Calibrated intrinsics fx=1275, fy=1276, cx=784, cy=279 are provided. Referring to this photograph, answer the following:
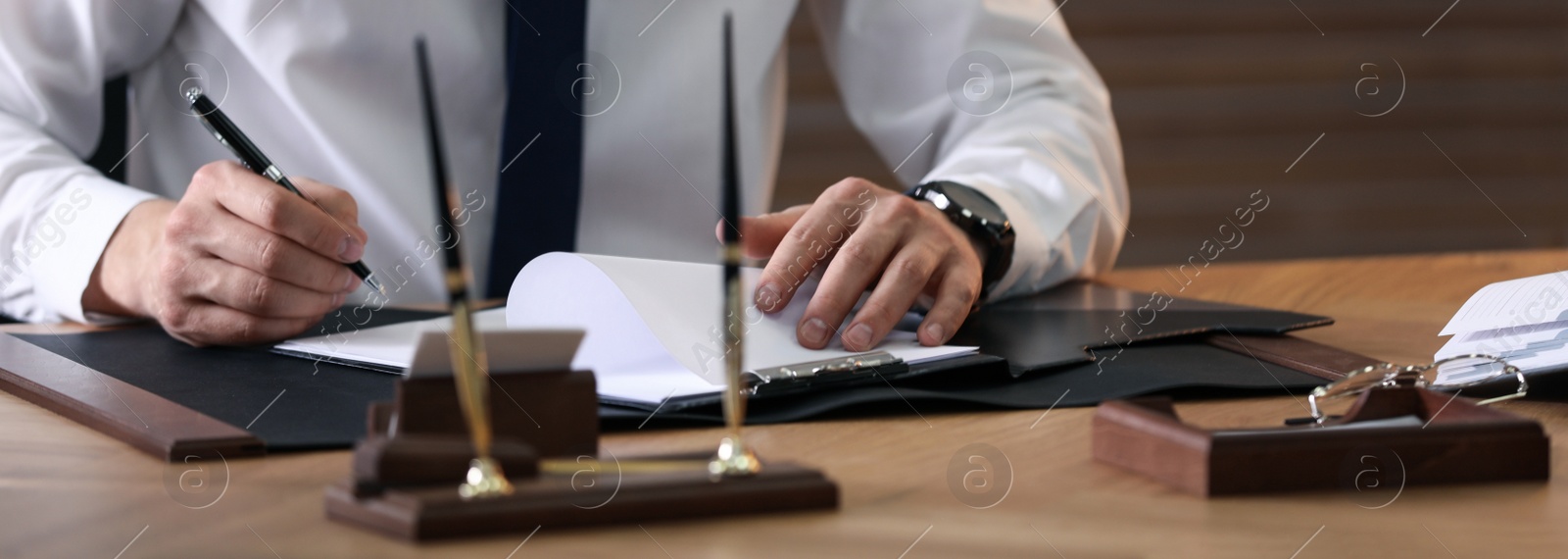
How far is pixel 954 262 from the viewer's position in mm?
1020

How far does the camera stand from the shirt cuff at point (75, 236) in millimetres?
1107

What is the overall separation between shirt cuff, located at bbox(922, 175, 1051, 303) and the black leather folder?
146mm

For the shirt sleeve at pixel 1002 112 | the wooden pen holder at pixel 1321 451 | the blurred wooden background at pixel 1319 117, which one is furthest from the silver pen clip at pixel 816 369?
the blurred wooden background at pixel 1319 117

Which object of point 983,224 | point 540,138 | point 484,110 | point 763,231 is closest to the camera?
point 763,231

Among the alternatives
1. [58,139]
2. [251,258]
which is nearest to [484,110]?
[58,139]

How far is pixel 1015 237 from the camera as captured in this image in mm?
1172

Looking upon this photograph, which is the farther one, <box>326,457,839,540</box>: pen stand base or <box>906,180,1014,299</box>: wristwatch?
<box>906,180,1014,299</box>: wristwatch

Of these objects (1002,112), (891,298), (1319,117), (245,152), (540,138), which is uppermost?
(1319,117)

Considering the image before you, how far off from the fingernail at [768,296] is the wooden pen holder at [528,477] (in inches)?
14.1

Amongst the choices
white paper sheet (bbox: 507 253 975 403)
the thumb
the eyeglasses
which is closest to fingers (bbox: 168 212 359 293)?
white paper sheet (bbox: 507 253 975 403)

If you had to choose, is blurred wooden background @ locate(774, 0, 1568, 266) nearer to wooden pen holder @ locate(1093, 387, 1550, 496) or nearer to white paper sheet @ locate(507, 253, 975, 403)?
white paper sheet @ locate(507, 253, 975, 403)

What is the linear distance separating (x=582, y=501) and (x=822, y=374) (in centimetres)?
31

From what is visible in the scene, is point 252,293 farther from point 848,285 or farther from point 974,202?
point 974,202

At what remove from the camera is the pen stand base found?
45cm
